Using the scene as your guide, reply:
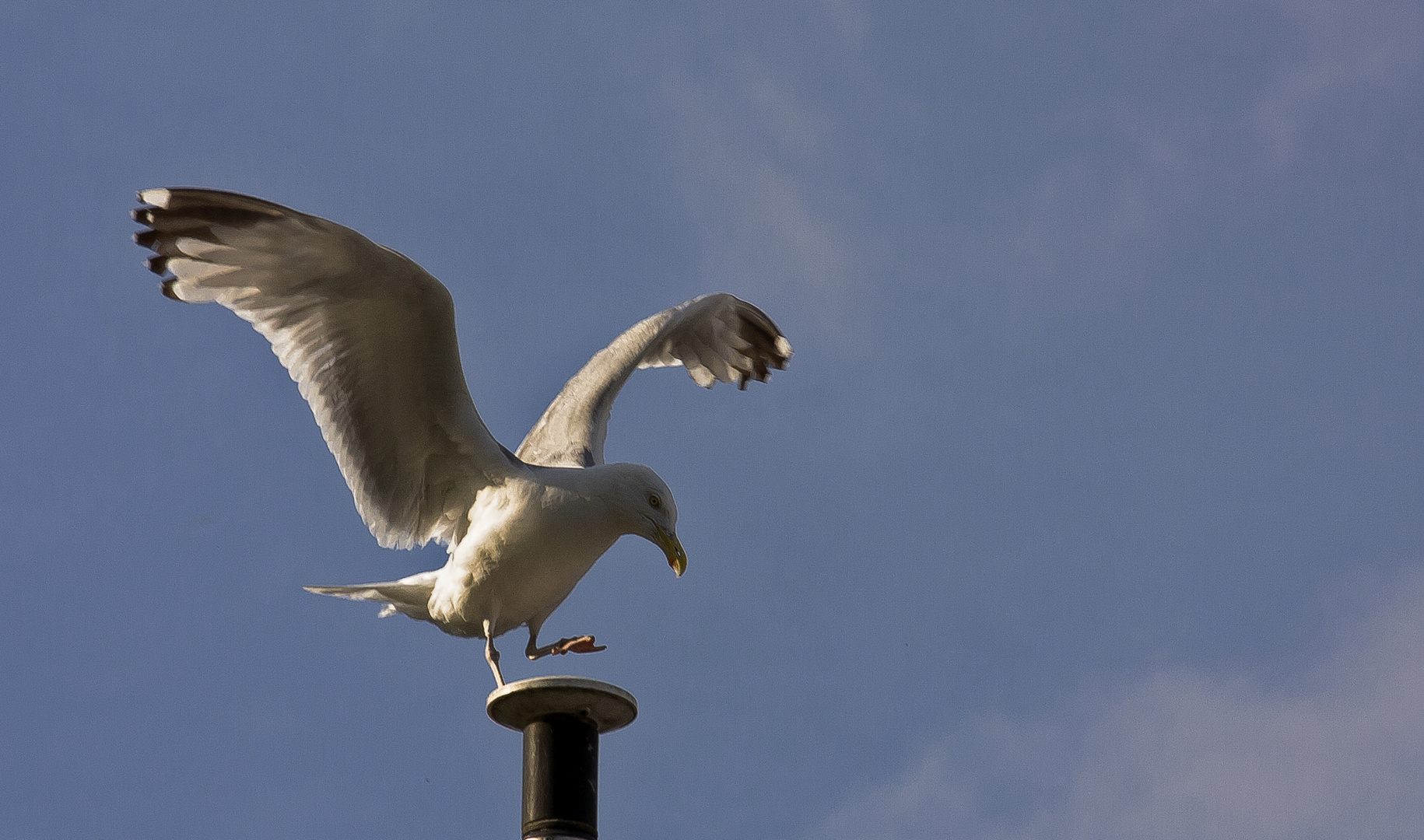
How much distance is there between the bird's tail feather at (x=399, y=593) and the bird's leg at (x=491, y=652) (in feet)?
1.44

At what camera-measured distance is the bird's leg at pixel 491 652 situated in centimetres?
774

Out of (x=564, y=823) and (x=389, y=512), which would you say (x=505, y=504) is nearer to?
(x=389, y=512)

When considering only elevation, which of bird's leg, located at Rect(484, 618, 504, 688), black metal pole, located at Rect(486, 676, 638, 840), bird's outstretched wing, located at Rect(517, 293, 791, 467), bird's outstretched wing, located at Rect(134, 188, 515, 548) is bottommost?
black metal pole, located at Rect(486, 676, 638, 840)

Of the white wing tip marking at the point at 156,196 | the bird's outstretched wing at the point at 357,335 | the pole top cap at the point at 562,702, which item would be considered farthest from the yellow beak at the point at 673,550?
the white wing tip marking at the point at 156,196

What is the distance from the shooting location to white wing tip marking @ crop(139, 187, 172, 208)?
310 inches

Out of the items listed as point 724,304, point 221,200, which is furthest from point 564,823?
point 724,304

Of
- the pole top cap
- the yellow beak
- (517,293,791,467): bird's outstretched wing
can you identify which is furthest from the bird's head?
the pole top cap

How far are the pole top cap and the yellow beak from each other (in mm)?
1959

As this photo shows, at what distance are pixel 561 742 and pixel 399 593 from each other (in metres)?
2.63

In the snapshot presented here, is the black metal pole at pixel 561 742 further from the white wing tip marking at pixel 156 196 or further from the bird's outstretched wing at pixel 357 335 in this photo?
the white wing tip marking at pixel 156 196


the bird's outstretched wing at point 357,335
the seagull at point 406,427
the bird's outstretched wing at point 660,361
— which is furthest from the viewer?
the bird's outstretched wing at point 660,361

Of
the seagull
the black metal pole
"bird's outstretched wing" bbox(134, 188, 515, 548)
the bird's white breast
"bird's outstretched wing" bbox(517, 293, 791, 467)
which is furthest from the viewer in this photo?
"bird's outstretched wing" bbox(517, 293, 791, 467)

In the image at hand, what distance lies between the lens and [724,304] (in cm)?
1102

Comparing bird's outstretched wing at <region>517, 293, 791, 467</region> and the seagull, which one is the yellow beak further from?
bird's outstretched wing at <region>517, 293, 791, 467</region>
